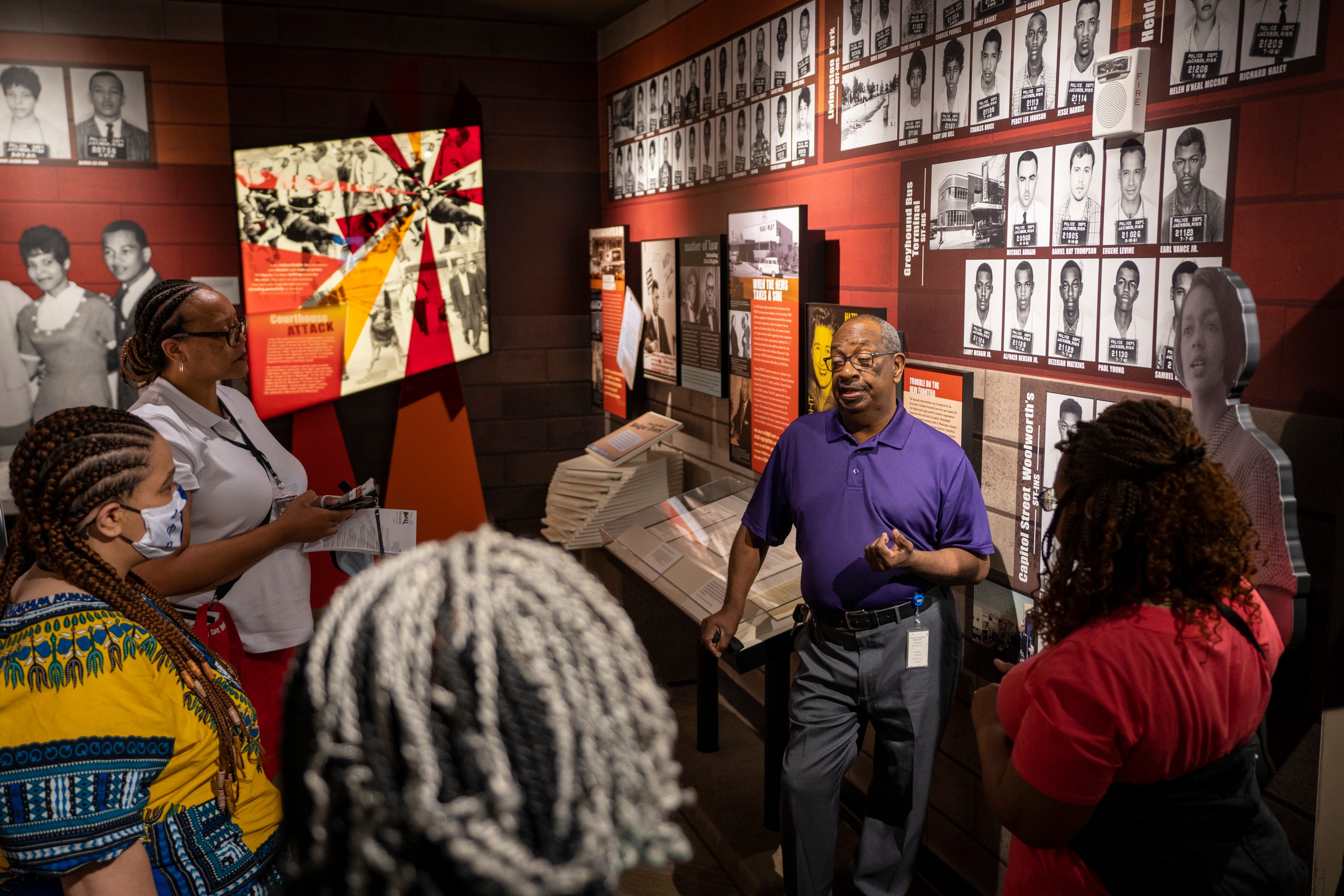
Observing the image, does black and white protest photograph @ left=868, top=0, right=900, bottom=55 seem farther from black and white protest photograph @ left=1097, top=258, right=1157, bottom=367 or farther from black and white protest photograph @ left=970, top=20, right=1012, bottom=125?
black and white protest photograph @ left=1097, top=258, right=1157, bottom=367

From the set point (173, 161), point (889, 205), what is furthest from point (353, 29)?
point (889, 205)

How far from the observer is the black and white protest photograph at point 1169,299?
2049 millimetres

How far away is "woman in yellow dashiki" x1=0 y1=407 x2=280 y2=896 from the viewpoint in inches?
45.4

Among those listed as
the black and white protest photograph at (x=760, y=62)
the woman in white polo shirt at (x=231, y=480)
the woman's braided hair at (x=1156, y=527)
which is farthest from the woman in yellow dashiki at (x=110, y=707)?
the black and white protest photograph at (x=760, y=62)

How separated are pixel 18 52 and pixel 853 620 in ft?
16.2

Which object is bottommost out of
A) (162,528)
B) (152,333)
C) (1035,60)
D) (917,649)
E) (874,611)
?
(917,649)

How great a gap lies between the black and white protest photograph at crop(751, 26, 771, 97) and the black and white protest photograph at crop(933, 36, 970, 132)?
113 cm

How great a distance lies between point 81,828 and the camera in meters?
1.14

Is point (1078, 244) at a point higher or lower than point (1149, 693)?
higher

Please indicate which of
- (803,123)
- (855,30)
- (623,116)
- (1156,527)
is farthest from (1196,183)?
(623,116)

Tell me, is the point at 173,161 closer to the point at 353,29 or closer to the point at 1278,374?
the point at 353,29

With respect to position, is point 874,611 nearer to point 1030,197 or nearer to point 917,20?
point 1030,197

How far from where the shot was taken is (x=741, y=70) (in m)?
4.02

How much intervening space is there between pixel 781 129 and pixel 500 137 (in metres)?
2.48
